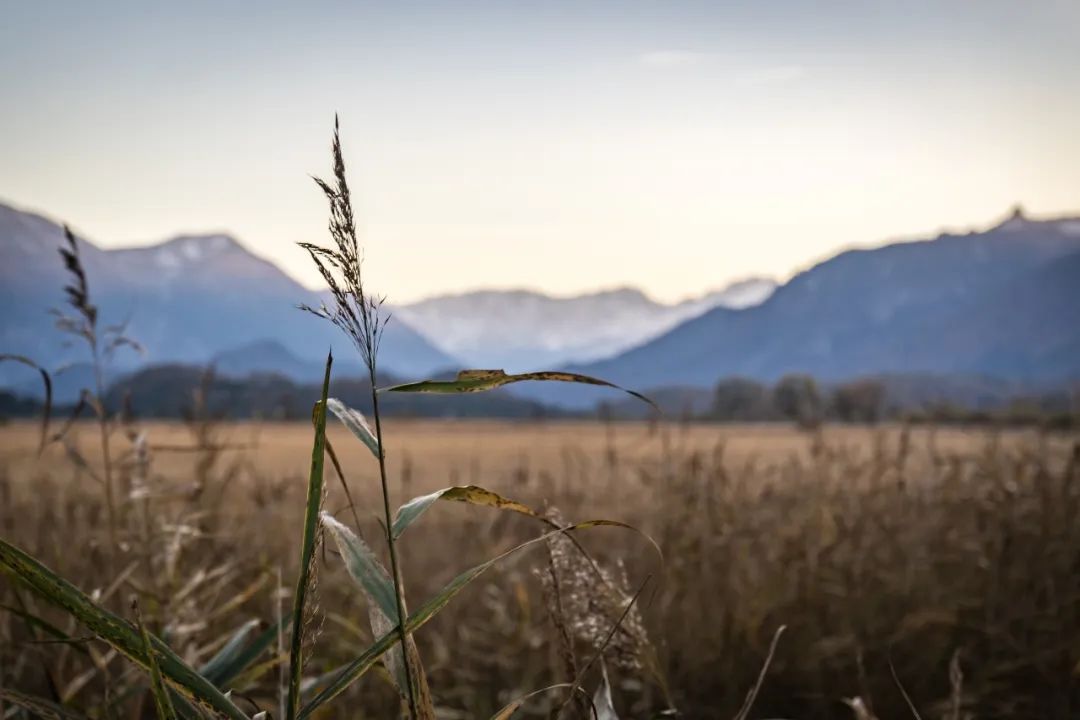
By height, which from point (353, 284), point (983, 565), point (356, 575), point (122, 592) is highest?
point (353, 284)

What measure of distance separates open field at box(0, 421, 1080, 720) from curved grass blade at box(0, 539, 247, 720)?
69.1 inches

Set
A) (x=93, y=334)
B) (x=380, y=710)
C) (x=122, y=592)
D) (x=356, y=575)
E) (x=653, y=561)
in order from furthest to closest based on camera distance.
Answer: (x=653, y=561) → (x=380, y=710) → (x=122, y=592) → (x=93, y=334) → (x=356, y=575)

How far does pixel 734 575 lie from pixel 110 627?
3709mm

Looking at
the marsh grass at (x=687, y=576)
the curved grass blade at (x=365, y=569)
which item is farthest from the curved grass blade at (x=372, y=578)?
the marsh grass at (x=687, y=576)

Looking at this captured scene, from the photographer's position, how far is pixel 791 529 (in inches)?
189

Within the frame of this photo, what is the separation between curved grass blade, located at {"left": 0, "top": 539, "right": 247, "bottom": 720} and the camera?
921 millimetres

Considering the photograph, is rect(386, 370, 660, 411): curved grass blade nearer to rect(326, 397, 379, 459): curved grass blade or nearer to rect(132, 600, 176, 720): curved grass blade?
rect(326, 397, 379, 459): curved grass blade

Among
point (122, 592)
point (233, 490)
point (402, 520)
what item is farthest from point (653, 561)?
point (402, 520)

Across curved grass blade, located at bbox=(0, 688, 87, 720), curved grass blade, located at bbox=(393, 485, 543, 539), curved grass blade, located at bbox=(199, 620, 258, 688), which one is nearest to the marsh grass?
curved grass blade, located at bbox=(199, 620, 258, 688)

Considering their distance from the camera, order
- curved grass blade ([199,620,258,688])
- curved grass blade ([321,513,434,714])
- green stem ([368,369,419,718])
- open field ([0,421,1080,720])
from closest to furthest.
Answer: green stem ([368,369,419,718])
curved grass blade ([321,513,434,714])
curved grass blade ([199,620,258,688])
open field ([0,421,1080,720])

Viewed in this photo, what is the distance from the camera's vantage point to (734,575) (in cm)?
435

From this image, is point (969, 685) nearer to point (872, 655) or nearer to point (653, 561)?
point (872, 655)

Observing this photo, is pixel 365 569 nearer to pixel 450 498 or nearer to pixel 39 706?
pixel 450 498

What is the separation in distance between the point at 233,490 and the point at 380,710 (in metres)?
3.18
